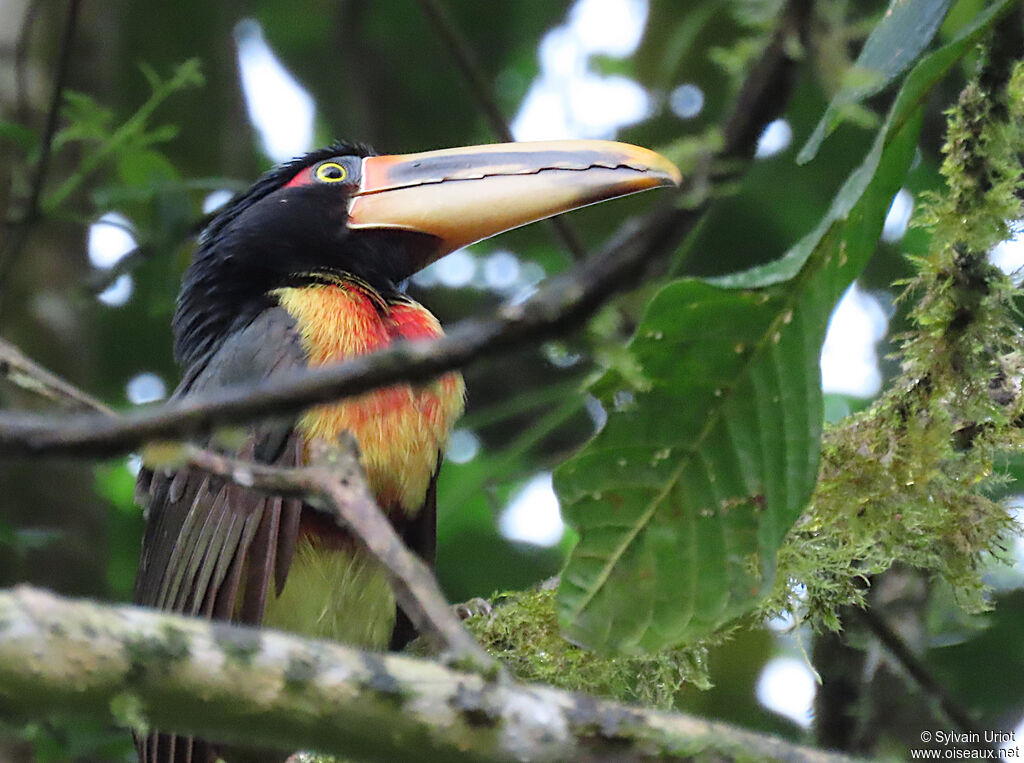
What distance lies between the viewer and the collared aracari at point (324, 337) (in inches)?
113

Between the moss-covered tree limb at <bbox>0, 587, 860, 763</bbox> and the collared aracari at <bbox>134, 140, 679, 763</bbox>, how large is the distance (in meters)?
1.31

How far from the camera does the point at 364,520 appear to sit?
1.57 m

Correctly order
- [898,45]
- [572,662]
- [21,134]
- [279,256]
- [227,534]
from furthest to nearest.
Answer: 1. [21,134]
2. [279,256]
3. [227,534]
4. [572,662]
5. [898,45]

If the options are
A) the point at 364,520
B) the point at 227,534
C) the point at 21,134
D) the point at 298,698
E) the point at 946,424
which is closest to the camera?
the point at 298,698

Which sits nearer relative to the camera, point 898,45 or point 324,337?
point 898,45

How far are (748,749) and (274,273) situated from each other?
7.84 ft

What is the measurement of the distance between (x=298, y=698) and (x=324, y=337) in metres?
1.86

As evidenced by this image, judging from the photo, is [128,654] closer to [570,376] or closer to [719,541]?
[719,541]

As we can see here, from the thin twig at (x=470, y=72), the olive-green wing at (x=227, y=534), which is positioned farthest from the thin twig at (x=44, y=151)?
the thin twig at (x=470, y=72)

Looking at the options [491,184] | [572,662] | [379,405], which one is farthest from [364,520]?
[491,184]

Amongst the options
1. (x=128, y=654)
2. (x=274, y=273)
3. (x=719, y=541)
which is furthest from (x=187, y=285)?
(x=128, y=654)

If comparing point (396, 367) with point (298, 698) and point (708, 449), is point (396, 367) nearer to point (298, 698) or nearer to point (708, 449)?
point (298, 698)

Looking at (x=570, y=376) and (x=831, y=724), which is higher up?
(x=570, y=376)

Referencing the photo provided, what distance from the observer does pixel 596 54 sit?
217 inches
